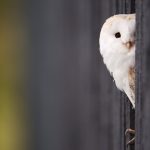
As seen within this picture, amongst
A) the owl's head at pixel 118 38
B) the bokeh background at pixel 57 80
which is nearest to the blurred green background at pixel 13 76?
the bokeh background at pixel 57 80

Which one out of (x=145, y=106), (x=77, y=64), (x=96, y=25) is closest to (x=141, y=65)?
(x=145, y=106)

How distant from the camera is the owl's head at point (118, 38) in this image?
22.5 inches

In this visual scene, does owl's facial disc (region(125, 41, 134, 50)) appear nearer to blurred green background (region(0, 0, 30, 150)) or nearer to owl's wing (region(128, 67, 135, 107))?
owl's wing (region(128, 67, 135, 107))

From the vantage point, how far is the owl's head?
57 cm

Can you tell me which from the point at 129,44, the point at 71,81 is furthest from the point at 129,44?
the point at 71,81

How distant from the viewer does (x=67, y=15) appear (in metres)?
1.16

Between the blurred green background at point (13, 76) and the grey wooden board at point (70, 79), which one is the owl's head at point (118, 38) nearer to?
the grey wooden board at point (70, 79)

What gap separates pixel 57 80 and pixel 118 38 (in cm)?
69

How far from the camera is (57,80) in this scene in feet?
4.17

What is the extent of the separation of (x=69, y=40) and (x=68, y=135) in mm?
322

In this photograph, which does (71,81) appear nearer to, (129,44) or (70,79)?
(70,79)

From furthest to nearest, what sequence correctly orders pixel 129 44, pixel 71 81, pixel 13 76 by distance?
pixel 13 76 < pixel 71 81 < pixel 129 44

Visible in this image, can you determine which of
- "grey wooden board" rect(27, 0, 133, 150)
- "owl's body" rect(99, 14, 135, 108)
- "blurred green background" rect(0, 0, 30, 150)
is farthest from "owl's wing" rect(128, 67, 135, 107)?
"blurred green background" rect(0, 0, 30, 150)

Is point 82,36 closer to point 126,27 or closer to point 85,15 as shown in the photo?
point 85,15
